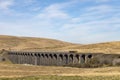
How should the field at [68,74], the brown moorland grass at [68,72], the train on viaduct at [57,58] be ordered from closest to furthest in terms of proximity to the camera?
1. the field at [68,74]
2. the brown moorland grass at [68,72]
3. the train on viaduct at [57,58]

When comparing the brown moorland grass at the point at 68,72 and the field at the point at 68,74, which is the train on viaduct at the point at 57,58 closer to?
the brown moorland grass at the point at 68,72

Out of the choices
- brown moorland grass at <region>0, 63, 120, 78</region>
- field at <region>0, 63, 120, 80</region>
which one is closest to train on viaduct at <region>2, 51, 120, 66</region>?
brown moorland grass at <region>0, 63, 120, 78</region>

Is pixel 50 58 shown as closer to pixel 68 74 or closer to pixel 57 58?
pixel 57 58

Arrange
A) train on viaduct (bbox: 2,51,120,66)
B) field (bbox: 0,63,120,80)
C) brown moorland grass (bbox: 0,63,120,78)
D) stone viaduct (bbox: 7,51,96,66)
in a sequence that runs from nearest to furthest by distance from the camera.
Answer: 1. field (bbox: 0,63,120,80)
2. brown moorland grass (bbox: 0,63,120,78)
3. train on viaduct (bbox: 2,51,120,66)
4. stone viaduct (bbox: 7,51,96,66)

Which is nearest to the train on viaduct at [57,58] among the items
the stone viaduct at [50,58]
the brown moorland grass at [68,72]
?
the stone viaduct at [50,58]

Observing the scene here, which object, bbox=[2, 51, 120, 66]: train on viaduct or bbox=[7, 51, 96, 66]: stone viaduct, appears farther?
bbox=[7, 51, 96, 66]: stone viaduct

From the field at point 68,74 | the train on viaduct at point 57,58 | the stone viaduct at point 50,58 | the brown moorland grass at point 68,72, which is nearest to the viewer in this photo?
the field at point 68,74

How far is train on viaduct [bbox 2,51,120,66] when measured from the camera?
71.8 m

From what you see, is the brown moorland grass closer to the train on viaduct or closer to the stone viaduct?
the train on viaduct

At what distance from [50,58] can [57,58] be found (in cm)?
541

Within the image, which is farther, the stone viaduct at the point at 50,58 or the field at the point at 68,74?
the stone viaduct at the point at 50,58

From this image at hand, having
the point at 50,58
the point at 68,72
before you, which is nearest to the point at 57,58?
the point at 50,58

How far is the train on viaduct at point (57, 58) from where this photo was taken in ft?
236

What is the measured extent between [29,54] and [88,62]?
47812 mm
